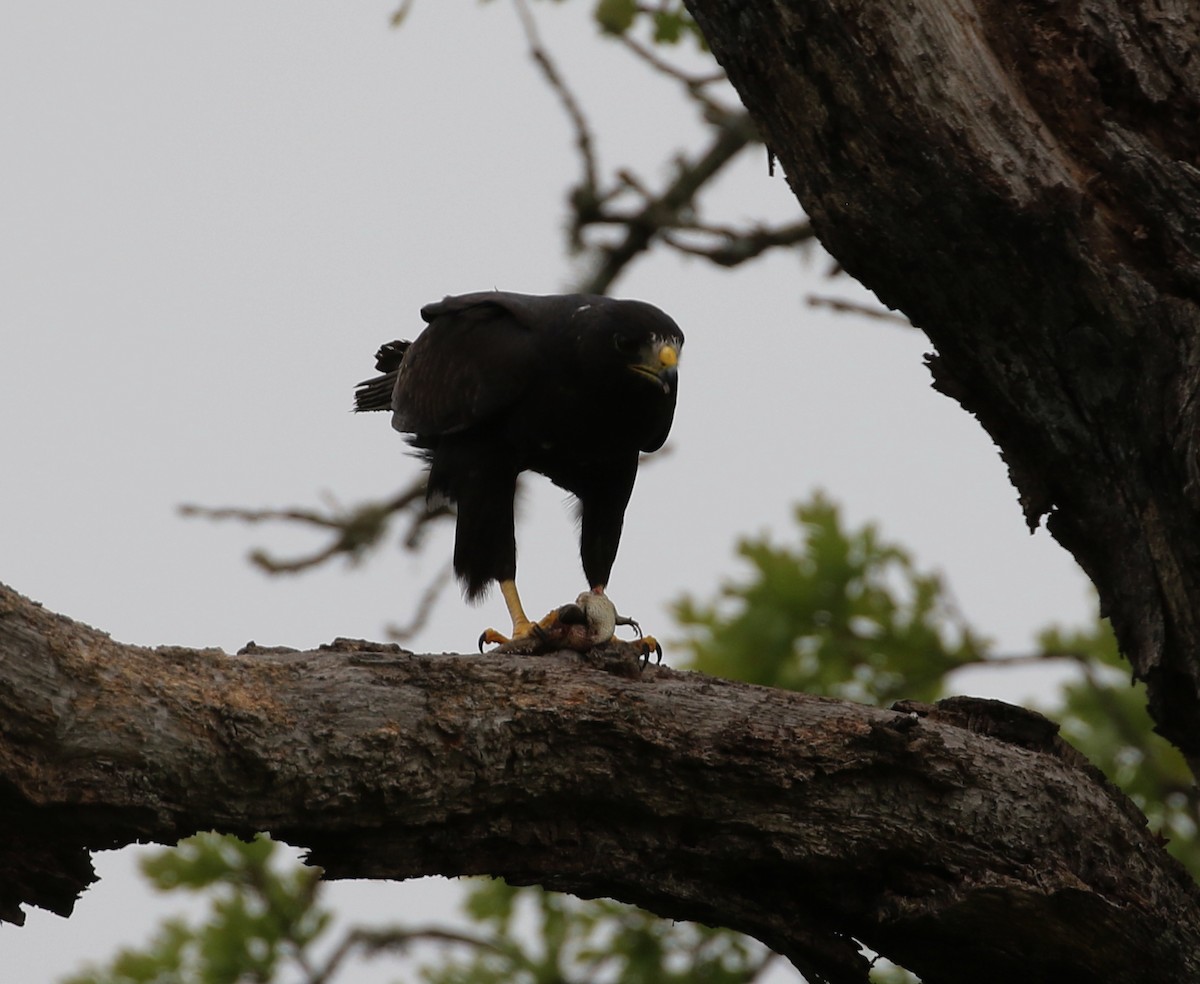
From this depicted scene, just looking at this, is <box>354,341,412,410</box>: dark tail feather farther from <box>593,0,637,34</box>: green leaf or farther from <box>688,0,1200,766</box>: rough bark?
<box>688,0,1200,766</box>: rough bark

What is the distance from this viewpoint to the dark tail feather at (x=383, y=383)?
6.92m

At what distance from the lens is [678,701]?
348 centimetres

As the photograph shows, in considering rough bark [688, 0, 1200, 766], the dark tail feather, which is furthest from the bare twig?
rough bark [688, 0, 1200, 766]

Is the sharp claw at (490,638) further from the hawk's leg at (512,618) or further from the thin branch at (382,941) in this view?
the thin branch at (382,941)

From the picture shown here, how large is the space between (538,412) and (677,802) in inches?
91.7

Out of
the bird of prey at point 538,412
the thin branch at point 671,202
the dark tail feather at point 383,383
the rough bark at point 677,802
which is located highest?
the thin branch at point 671,202

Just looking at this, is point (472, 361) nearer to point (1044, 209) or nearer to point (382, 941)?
point (1044, 209)

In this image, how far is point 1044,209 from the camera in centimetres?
364

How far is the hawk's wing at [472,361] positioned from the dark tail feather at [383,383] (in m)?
0.72

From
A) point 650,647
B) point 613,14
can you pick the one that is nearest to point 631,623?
point 650,647

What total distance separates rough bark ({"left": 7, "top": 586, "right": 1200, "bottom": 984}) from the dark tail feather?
3507mm

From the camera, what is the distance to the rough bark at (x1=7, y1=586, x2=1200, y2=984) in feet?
9.54

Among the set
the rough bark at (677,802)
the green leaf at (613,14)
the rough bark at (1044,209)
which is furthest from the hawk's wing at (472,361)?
the rough bark at (677,802)

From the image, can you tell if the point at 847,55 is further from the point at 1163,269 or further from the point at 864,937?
the point at 864,937
